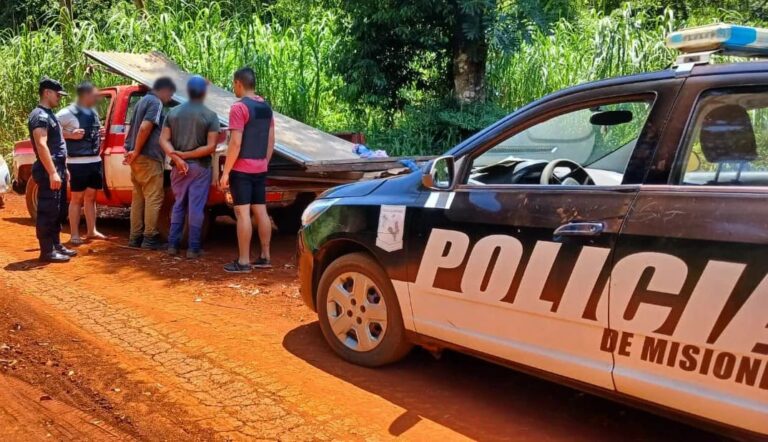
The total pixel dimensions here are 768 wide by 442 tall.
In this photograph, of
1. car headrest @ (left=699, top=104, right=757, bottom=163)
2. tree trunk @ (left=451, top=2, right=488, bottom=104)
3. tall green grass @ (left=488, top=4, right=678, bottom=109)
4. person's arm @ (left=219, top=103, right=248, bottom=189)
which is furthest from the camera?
tall green grass @ (left=488, top=4, right=678, bottom=109)

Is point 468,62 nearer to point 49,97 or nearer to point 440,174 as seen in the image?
point 49,97

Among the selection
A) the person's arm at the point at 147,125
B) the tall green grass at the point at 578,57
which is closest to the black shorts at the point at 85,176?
the person's arm at the point at 147,125

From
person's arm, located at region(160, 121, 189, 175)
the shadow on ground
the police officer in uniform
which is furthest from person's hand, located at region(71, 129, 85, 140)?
the shadow on ground

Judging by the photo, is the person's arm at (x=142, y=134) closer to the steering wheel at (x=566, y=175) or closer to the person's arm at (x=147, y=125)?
the person's arm at (x=147, y=125)

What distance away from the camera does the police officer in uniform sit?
702 centimetres

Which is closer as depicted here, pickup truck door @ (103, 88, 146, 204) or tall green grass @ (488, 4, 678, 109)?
pickup truck door @ (103, 88, 146, 204)

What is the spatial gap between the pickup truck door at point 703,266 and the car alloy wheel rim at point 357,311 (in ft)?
5.36

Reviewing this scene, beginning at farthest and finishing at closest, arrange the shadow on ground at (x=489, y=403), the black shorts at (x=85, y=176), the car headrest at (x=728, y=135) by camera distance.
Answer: the black shorts at (x=85, y=176) < the shadow on ground at (x=489, y=403) < the car headrest at (x=728, y=135)

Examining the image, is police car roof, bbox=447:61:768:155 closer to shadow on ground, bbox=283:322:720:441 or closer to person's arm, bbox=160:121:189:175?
shadow on ground, bbox=283:322:720:441

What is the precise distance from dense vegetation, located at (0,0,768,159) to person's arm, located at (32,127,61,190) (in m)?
4.86

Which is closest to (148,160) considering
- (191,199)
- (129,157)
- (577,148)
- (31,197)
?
(129,157)

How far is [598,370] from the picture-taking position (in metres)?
3.28

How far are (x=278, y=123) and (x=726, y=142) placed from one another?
20.0 ft

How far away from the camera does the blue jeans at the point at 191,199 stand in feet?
24.4
